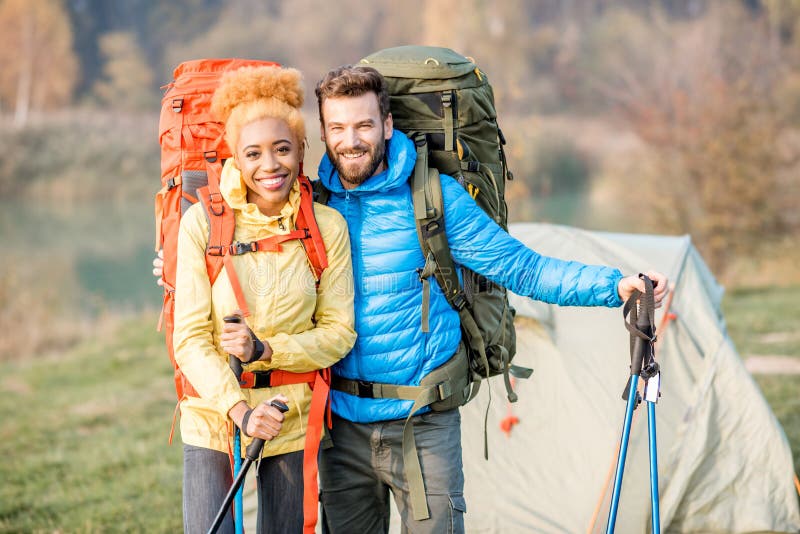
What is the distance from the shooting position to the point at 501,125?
41.7 ft

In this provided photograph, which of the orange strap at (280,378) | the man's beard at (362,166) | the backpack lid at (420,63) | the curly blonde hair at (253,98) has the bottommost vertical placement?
the orange strap at (280,378)

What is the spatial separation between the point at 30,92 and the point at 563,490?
4003cm

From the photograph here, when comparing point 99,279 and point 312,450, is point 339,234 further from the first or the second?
point 99,279

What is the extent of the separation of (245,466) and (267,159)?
0.94 metres

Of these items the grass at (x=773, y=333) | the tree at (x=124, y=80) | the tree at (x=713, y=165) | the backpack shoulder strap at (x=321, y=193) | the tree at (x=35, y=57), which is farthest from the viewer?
the tree at (x=124, y=80)

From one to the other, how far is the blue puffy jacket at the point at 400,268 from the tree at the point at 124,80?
3996 cm

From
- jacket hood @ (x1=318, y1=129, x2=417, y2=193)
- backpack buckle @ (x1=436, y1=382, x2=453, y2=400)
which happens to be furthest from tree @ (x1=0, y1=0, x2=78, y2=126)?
backpack buckle @ (x1=436, y1=382, x2=453, y2=400)

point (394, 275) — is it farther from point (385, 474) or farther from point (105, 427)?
point (105, 427)

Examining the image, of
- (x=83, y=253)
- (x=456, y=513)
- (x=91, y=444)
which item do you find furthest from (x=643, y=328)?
(x=83, y=253)

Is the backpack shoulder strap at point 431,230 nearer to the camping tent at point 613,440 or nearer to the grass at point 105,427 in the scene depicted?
the camping tent at point 613,440

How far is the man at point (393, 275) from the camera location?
2.77m

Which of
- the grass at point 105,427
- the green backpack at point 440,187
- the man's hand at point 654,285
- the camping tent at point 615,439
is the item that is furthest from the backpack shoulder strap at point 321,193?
the grass at point 105,427

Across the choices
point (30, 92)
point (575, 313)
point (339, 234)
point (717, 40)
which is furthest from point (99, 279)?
point (30, 92)

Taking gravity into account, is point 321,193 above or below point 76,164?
below
